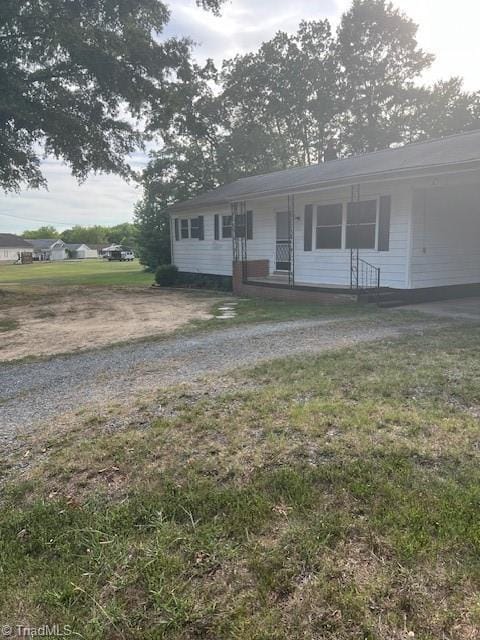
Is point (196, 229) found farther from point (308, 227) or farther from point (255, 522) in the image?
point (255, 522)

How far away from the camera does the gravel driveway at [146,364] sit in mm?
4500

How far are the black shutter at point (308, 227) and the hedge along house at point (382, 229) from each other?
3 centimetres

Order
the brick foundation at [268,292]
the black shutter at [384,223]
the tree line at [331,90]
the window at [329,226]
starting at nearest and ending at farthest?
the black shutter at [384,223], the brick foundation at [268,292], the window at [329,226], the tree line at [331,90]

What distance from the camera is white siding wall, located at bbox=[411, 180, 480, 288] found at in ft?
33.0

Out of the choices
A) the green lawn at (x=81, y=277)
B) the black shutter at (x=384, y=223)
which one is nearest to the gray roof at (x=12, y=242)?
the green lawn at (x=81, y=277)

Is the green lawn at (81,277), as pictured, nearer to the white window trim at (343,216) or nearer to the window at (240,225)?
the window at (240,225)

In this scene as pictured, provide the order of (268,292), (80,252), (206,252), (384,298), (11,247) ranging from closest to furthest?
(384,298)
(268,292)
(206,252)
(11,247)
(80,252)

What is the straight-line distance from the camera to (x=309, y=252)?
492 inches

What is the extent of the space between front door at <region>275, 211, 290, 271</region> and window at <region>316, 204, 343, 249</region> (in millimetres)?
1445

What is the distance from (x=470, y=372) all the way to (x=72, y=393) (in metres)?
4.19

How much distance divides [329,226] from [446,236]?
2846 mm

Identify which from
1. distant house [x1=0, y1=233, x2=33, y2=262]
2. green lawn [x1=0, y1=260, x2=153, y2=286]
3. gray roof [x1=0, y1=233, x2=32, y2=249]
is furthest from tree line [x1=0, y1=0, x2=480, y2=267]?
gray roof [x1=0, y1=233, x2=32, y2=249]

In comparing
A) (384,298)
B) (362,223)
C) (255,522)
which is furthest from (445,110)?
(255,522)

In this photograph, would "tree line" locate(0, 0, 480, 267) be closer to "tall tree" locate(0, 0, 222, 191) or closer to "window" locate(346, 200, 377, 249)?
"tall tree" locate(0, 0, 222, 191)
